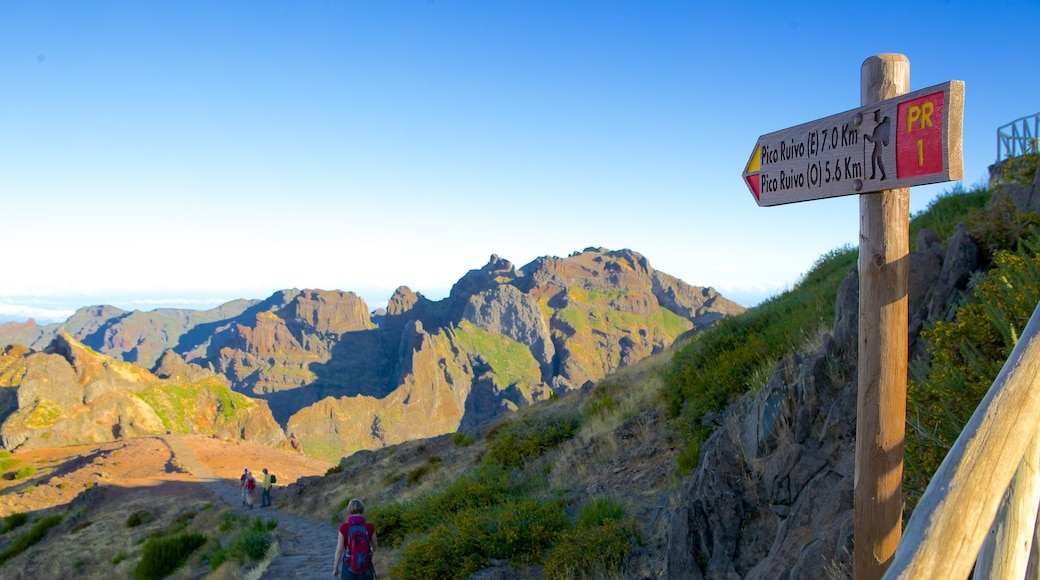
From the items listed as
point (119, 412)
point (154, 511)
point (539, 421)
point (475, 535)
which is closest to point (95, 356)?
point (119, 412)

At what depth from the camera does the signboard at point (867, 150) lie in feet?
9.07

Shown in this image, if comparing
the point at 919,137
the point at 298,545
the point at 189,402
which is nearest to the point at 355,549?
the point at 919,137

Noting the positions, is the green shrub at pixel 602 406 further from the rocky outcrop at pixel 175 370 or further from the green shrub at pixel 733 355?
the rocky outcrop at pixel 175 370

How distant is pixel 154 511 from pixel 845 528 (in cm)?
3396

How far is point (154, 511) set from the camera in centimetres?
3055

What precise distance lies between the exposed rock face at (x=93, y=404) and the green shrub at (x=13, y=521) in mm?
36515

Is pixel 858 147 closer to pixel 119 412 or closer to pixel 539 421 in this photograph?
pixel 539 421

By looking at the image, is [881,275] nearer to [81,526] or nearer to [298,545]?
[298,545]

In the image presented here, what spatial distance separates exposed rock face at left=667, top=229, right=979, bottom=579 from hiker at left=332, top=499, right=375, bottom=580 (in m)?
4.05

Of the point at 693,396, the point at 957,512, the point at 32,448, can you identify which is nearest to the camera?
the point at 957,512

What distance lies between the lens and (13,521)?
3353 centimetres

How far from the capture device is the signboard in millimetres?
2764

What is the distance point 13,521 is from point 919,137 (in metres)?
43.6

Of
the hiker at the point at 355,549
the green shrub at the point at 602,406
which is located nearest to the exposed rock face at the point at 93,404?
the green shrub at the point at 602,406
